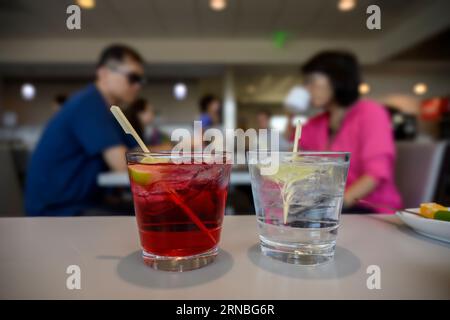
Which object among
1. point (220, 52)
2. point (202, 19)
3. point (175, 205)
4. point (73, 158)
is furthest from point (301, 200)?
point (220, 52)

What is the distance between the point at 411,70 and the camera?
705 cm

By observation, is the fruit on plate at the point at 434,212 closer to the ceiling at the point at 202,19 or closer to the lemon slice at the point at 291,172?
the lemon slice at the point at 291,172

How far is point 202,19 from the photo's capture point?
494cm

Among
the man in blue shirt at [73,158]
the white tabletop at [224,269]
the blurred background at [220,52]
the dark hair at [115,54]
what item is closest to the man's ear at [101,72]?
the dark hair at [115,54]

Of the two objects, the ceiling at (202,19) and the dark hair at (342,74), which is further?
the ceiling at (202,19)

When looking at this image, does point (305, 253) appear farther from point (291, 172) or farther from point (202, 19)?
point (202, 19)

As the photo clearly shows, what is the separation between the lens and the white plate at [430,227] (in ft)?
1.45

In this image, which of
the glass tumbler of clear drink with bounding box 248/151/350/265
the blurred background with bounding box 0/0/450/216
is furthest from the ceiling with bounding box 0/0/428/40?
the glass tumbler of clear drink with bounding box 248/151/350/265

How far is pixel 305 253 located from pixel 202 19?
16.6 ft

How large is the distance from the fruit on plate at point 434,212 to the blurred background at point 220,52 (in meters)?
0.89

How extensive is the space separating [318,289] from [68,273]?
0.25 m

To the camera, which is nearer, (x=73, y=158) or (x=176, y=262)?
(x=176, y=262)

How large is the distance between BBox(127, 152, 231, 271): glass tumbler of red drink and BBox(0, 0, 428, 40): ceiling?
13.1ft

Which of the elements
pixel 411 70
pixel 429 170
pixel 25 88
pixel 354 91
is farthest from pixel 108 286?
pixel 25 88
